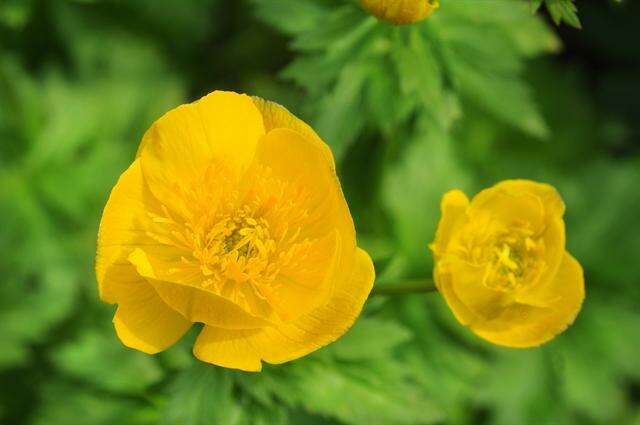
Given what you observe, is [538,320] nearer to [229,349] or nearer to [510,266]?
[510,266]

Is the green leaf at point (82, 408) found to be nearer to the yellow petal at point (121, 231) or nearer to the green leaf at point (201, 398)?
the green leaf at point (201, 398)

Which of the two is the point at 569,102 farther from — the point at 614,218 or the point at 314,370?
the point at 314,370

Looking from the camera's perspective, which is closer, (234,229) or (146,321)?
(146,321)

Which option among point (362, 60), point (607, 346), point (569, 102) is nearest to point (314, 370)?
point (362, 60)

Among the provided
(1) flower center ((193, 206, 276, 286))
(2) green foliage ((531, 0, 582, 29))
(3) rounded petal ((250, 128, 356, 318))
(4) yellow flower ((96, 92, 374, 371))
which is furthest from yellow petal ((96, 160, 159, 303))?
(2) green foliage ((531, 0, 582, 29))

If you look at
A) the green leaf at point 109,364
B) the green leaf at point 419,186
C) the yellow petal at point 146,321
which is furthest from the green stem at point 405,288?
the green leaf at point 419,186

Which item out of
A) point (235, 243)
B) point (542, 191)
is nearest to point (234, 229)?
point (235, 243)

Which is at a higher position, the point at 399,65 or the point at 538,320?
the point at 399,65
